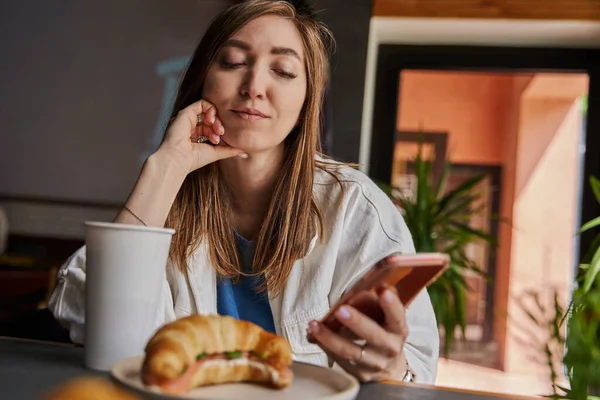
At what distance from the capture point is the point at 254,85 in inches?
54.4

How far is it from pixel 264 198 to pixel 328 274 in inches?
11.8

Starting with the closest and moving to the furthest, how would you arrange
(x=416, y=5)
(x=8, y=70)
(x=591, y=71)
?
1. (x=416, y=5)
2. (x=591, y=71)
3. (x=8, y=70)

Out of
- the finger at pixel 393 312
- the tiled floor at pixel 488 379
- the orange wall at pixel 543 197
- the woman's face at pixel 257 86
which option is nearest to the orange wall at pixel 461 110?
the orange wall at pixel 543 197

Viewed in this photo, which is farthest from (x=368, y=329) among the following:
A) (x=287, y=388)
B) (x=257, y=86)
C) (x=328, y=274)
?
(x=257, y=86)

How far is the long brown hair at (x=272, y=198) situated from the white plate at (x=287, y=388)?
66cm

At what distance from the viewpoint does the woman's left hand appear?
81 cm

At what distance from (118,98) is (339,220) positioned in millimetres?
3039

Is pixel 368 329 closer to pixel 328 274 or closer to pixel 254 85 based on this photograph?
pixel 328 274

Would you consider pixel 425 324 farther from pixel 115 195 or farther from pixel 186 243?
pixel 115 195

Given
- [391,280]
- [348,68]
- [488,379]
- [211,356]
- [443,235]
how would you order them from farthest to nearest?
[488,379]
[348,68]
[443,235]
[391,280]
[211,356]

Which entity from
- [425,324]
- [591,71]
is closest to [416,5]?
[591,71]

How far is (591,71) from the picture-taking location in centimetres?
394

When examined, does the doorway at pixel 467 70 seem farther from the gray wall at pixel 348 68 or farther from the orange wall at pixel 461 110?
the orange wall at pixel 461 110

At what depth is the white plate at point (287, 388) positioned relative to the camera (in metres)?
0.62
